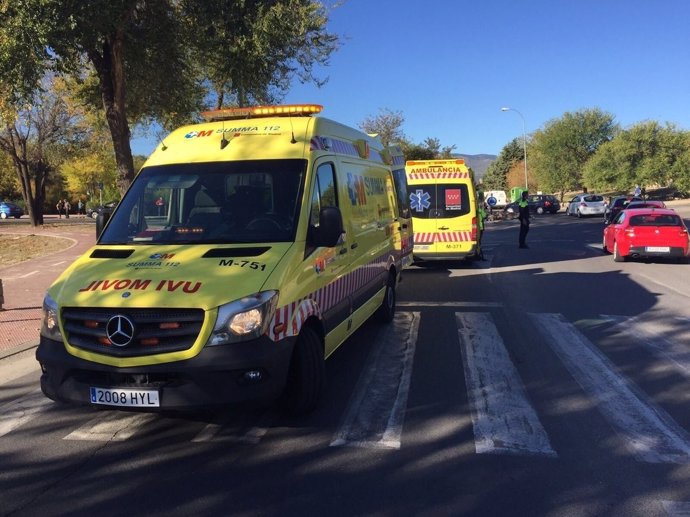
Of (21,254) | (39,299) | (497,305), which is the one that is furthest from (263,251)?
(21,254)

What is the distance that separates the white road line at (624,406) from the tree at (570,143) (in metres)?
65.0

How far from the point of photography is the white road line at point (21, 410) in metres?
4.84

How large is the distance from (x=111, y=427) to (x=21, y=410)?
1.15 metres

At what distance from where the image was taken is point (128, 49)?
44.3 feet

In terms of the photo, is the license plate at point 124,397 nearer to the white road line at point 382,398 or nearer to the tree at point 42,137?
the white road line at point 382,398

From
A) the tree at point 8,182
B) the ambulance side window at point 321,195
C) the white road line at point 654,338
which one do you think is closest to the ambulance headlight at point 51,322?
the ambulance side window at point 321,195

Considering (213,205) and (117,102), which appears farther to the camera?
(117,102)

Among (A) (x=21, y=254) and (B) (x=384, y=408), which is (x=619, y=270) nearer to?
(B) (x=384, y=408)

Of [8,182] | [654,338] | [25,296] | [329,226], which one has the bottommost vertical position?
[654,338]

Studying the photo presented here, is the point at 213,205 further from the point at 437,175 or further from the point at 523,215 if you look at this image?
the point at 523,215

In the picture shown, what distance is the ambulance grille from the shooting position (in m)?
3.93

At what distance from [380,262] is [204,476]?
14.1ft

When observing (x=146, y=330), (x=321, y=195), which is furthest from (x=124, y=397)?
(x=321, y=195)

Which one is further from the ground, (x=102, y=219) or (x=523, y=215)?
(x=102, y=219)
